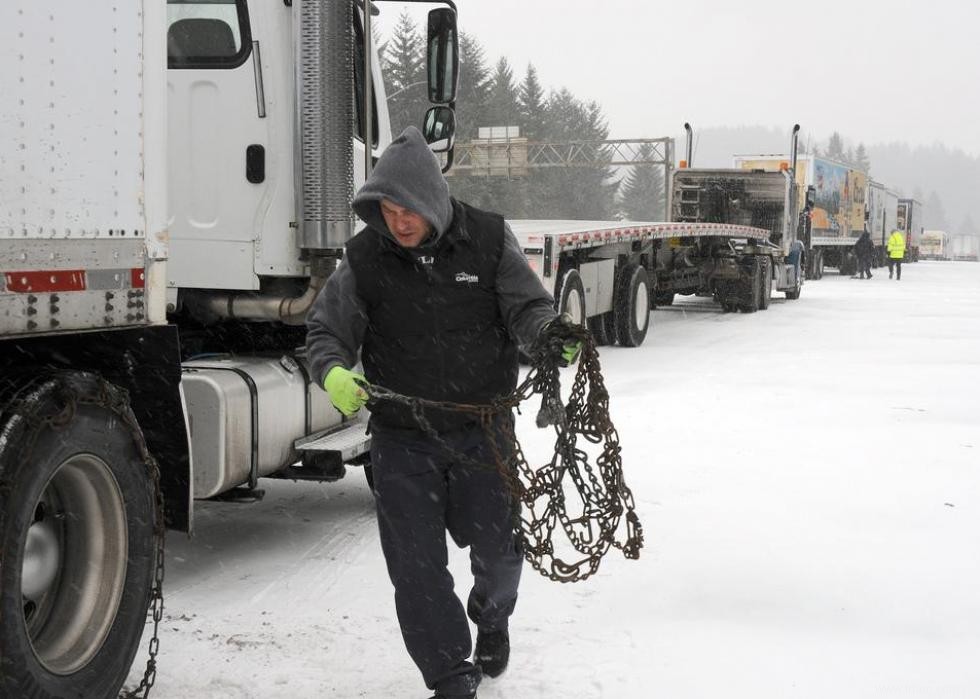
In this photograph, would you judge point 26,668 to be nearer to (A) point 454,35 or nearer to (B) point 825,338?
(A) point 454,35

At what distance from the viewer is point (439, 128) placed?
602cm

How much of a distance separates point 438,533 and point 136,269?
1.28 metres

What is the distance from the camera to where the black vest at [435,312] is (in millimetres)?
3656

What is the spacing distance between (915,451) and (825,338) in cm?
815

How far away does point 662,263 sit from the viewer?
18.1m

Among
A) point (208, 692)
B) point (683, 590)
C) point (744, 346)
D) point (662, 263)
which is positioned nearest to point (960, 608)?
point (683, 590)

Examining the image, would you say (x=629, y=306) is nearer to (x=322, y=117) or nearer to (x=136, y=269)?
(x=322, y=117)

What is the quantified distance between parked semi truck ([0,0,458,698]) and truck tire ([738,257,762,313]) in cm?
1580

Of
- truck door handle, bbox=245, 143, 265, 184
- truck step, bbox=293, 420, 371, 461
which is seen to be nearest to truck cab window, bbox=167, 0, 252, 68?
truck door handle, bbox=245, 143, 265, 184

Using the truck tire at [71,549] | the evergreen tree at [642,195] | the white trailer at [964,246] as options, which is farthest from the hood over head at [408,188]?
the white trailer at [964,246]

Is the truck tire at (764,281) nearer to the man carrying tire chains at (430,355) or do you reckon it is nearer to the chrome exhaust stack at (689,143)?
the chrome exhaust stack at (689,143)

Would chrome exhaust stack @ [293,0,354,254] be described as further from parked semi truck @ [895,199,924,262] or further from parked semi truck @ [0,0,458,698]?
parked semi truck @ [895,199,924,262]

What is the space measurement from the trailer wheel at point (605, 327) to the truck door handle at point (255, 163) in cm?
971

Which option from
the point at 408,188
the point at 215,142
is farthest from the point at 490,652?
the point at 215,142
